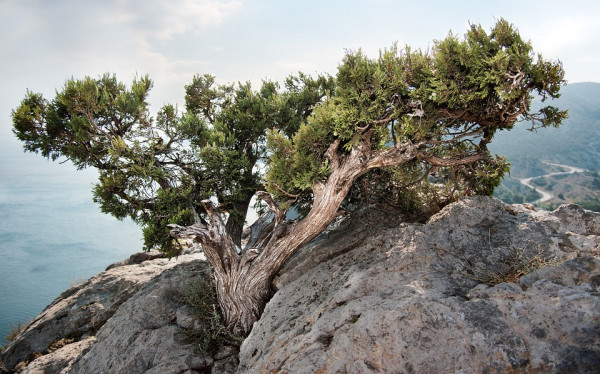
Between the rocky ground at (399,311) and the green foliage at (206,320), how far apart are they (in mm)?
278

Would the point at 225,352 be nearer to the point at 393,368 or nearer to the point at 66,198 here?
the point at 393,368

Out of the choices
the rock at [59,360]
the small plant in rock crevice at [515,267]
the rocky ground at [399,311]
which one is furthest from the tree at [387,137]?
the rock at [59,360]

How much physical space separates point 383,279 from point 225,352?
5.05 meters

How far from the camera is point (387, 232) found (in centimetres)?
823

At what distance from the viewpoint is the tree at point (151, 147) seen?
10.5 metres

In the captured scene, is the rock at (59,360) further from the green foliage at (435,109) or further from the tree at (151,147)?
the green foliage at (435,109)

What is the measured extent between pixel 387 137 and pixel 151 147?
8.63 m

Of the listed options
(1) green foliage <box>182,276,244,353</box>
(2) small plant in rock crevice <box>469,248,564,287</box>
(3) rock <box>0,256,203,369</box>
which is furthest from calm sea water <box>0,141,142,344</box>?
(2) small plant in rock crevice <box>469,248,564,287</box>

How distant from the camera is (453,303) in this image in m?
4.78

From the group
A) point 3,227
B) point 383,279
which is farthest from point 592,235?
point 3,227

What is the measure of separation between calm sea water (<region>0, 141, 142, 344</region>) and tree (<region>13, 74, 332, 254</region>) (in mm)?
48074

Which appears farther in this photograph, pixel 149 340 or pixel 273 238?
pixel 273 238

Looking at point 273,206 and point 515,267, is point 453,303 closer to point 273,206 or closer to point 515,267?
point 515,267

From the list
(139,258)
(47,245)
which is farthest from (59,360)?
(47,245)
